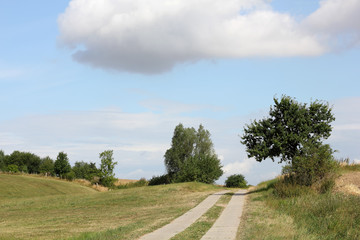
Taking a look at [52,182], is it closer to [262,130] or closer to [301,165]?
[262,130]

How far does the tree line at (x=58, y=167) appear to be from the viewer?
65.1 meters

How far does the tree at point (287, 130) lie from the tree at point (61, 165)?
165ft

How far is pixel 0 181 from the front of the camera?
51.8 metres

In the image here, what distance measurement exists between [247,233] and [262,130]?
20.8m

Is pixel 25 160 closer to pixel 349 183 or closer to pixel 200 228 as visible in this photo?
pixel 349 183

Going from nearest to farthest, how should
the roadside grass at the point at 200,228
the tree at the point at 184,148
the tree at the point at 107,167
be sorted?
the roadside grass at the point at 200,228 < the tree at the point at 107,167 < the tree at the point at 184,148

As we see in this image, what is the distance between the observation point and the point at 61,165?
248ft

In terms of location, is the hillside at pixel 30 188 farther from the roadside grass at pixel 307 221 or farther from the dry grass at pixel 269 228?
the roadside grass at pixel 307 221

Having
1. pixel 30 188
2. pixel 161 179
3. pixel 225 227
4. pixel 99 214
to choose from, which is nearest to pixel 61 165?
pixel 161 179

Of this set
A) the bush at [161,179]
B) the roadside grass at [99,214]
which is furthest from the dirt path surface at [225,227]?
the bush at [161,179]

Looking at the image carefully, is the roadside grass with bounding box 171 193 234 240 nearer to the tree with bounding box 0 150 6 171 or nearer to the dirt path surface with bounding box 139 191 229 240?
the dirt path surface with bounding box 139 191 229 240

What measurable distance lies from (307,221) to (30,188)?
145ft

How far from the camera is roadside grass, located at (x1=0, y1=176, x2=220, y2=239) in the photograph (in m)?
17.5

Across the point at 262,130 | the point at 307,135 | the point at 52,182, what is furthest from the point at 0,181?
the point at 307,135
